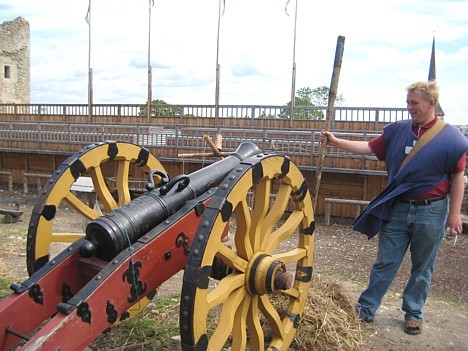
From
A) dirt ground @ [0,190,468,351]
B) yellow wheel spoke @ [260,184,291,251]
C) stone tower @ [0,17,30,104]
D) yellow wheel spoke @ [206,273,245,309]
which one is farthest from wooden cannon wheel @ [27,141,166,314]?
stone tower @ [0,17,30,104]

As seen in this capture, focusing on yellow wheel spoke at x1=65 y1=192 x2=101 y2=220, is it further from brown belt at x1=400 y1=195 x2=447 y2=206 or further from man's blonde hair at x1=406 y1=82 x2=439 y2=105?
man's blonde hair at x1=406 y1=82 x2=439 y2=105

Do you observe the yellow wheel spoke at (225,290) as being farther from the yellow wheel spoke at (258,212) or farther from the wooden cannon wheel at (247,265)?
the yellow wheel spoke at (258,212)


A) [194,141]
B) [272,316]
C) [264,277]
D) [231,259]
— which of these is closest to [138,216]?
[231,259]

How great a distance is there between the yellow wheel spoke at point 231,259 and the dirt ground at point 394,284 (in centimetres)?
137

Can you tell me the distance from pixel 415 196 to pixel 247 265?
5.05 ft

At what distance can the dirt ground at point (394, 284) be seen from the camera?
12.4ft

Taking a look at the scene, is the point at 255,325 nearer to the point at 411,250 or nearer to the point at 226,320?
the point at 226,320

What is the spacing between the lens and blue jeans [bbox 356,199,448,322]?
3.61 m

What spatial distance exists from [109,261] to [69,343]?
1.90 ft

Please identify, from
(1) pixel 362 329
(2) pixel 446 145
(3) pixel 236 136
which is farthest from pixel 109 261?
(3) pixel 236 136

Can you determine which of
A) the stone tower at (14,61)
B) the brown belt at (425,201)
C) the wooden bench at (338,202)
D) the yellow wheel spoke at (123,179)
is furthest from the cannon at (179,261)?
the stone tower at (14,61)

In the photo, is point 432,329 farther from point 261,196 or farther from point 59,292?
point 59,292

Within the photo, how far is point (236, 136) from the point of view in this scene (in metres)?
11.4

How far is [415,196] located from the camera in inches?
142
